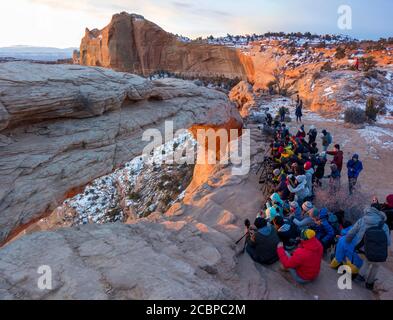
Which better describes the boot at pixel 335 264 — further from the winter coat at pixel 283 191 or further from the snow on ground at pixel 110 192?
the snow on ground at pixel 110 192

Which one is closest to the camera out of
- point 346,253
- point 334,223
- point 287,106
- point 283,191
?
point 346,253

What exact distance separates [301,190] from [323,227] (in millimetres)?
1503

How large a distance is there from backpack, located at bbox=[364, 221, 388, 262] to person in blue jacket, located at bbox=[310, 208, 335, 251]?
0.94 meters

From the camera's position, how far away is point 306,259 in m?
4.89

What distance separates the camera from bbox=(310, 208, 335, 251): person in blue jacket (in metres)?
5.71

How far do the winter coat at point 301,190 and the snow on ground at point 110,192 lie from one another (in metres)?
11.0

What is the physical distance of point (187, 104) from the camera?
45.1 feet

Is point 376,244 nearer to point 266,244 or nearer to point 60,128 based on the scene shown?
point 266,244

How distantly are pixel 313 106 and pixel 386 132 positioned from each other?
6.52 m

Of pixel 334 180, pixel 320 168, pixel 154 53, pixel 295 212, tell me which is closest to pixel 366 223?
pixel 295 212

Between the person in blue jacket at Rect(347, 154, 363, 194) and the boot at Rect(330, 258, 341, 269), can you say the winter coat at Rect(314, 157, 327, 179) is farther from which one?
the boot at Rect(330, 258, 341, 269)

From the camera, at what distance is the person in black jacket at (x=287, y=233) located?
18.7ft
